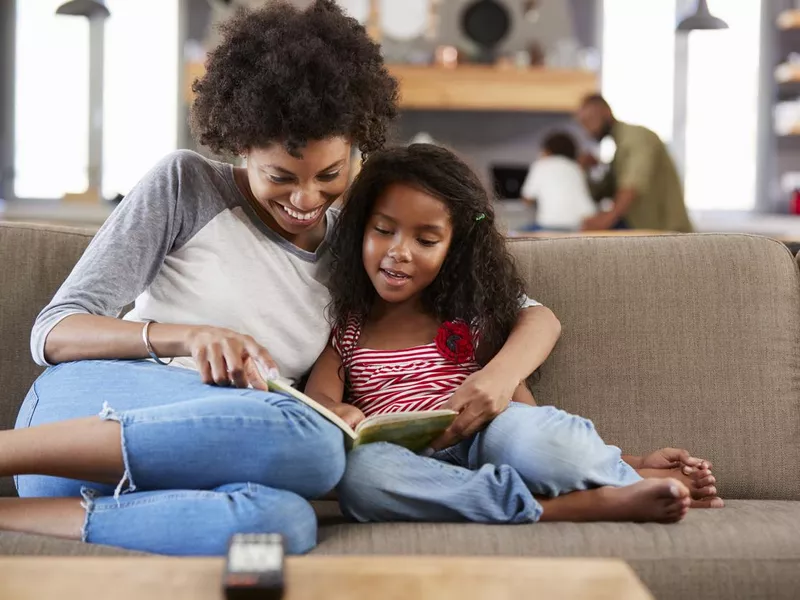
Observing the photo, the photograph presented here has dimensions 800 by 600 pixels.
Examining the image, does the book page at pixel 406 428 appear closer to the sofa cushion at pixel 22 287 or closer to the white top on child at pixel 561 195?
the sofa cushion at pixel 22 287

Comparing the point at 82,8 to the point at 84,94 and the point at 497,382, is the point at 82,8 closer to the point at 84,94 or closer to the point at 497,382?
the point at 84,94

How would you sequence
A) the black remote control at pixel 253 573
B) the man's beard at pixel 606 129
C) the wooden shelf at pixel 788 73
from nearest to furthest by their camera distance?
the black remote control at pixel 253 573 → the man's beard at pixel 606 129 → the wooden shelf at pixel 788 73

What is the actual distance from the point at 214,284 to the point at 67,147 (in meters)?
4.90

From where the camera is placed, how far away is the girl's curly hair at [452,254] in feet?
5.47

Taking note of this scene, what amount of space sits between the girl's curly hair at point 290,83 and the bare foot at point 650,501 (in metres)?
0.71

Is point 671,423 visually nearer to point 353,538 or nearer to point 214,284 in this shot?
point 353,538

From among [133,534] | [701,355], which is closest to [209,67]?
[133,534]

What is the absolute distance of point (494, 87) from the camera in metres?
6.11

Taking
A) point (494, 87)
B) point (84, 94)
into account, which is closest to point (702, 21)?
point (494, 87)

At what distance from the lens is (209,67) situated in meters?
1.60

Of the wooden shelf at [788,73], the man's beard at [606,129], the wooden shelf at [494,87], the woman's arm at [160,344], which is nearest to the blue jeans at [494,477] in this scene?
the woman's arm at [160,344]

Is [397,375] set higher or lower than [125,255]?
lower

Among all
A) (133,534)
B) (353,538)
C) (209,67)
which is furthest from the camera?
(209,67)

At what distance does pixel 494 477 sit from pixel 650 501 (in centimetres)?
22
